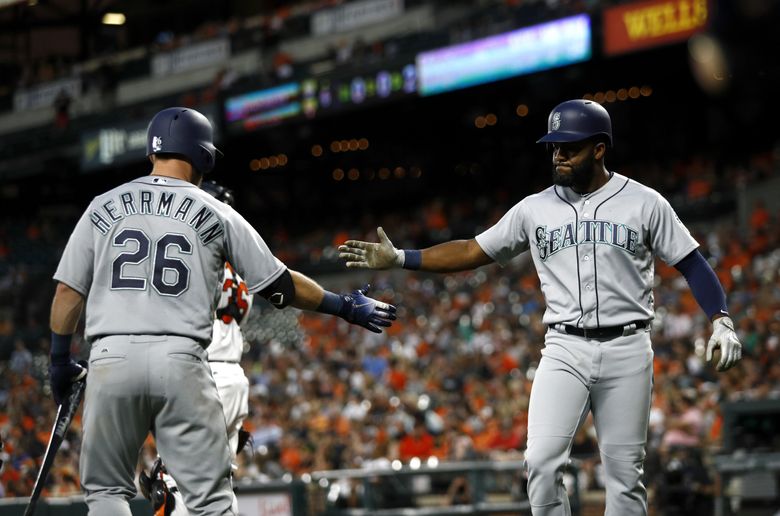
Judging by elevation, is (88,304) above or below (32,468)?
above

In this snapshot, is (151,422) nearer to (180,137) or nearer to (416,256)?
(180,137)

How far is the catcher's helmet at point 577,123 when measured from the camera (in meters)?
5.04

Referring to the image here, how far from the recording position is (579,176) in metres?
5.11

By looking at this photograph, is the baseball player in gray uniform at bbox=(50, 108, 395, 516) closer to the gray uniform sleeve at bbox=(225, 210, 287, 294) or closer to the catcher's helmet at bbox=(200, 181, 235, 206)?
the gray uniform sleeve at bbox=(225, 210, 287, 294)

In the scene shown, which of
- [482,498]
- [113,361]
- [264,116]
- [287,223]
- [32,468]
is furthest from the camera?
[287,223]

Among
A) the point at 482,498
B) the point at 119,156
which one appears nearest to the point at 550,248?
the point at 482,498

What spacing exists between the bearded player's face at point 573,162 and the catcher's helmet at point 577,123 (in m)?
0.06

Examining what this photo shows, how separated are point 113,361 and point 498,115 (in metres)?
22.2

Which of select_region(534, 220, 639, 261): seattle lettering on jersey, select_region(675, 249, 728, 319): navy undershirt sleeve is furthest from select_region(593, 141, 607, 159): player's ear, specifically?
select_region(675, 249, 728, 319): navy undershirt sleeve

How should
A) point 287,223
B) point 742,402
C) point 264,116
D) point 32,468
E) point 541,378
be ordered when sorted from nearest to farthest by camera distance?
point 541,378 → point 32,468 → point 742,402 → point 264,116 → point 287,223

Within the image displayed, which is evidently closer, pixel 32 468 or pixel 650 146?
pixel 32 468

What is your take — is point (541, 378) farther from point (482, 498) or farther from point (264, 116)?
point (264, 116)

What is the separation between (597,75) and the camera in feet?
73.4

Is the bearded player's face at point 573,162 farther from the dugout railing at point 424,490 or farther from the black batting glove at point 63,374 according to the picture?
the dugout railing at point 424,490
